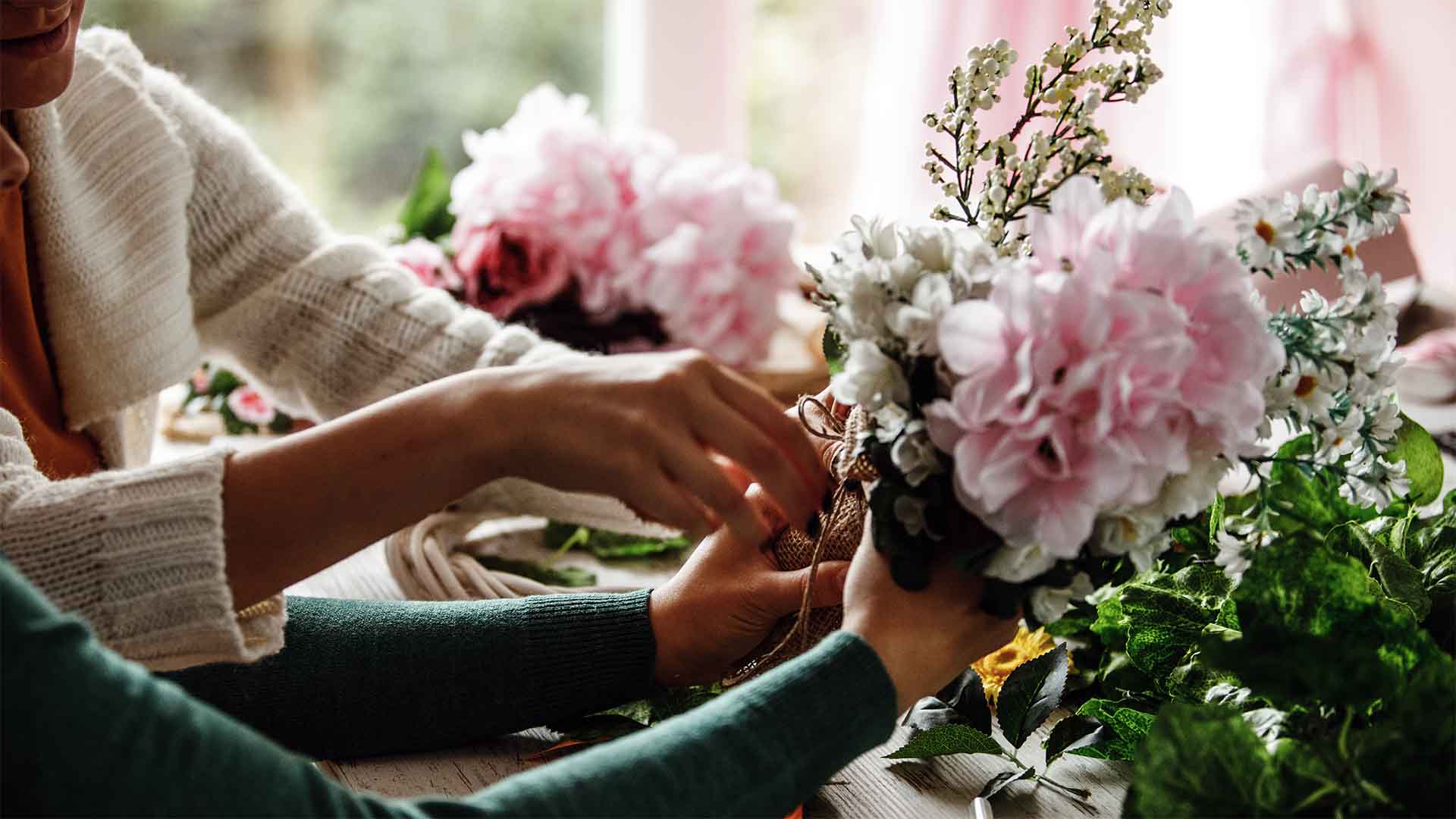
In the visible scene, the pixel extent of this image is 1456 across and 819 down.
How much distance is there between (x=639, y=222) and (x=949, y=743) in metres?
0.90

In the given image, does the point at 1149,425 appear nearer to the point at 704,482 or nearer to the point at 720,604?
the point at 704,482

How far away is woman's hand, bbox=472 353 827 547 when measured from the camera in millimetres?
531

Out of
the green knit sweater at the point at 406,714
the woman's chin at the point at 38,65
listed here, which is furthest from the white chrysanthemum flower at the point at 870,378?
the woman's chin at the point at 38,65

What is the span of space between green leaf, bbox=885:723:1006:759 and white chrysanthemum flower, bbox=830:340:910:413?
242 mm

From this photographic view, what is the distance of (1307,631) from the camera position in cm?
57

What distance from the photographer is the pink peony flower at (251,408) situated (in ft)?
4.33

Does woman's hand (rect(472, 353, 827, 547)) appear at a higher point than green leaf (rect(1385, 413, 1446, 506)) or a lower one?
higher

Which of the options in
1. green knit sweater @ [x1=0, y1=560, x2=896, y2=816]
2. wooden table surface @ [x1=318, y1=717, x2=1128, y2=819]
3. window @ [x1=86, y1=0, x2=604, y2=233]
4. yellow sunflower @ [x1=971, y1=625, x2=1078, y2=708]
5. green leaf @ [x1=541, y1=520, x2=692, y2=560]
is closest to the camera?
green knit sweater @ [x1=0, y1=560, x2=896, y2=816]

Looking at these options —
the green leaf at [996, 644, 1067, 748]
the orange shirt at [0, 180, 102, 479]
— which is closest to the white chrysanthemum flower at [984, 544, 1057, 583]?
the green leaf at [996, 644, 1067, 748]

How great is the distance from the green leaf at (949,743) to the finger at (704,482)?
0.74ft

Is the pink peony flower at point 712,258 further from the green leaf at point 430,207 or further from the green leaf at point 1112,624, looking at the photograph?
the green leaf at point 1112,624

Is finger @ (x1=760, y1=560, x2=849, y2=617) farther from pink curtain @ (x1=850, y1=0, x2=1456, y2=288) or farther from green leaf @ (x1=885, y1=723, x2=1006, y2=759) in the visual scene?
pink curtain @ (x1=850, y1=0, x2=1456, y2=288)

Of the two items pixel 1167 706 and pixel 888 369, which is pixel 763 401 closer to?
pixel 888 369

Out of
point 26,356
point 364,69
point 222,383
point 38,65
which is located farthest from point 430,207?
point 364,69
